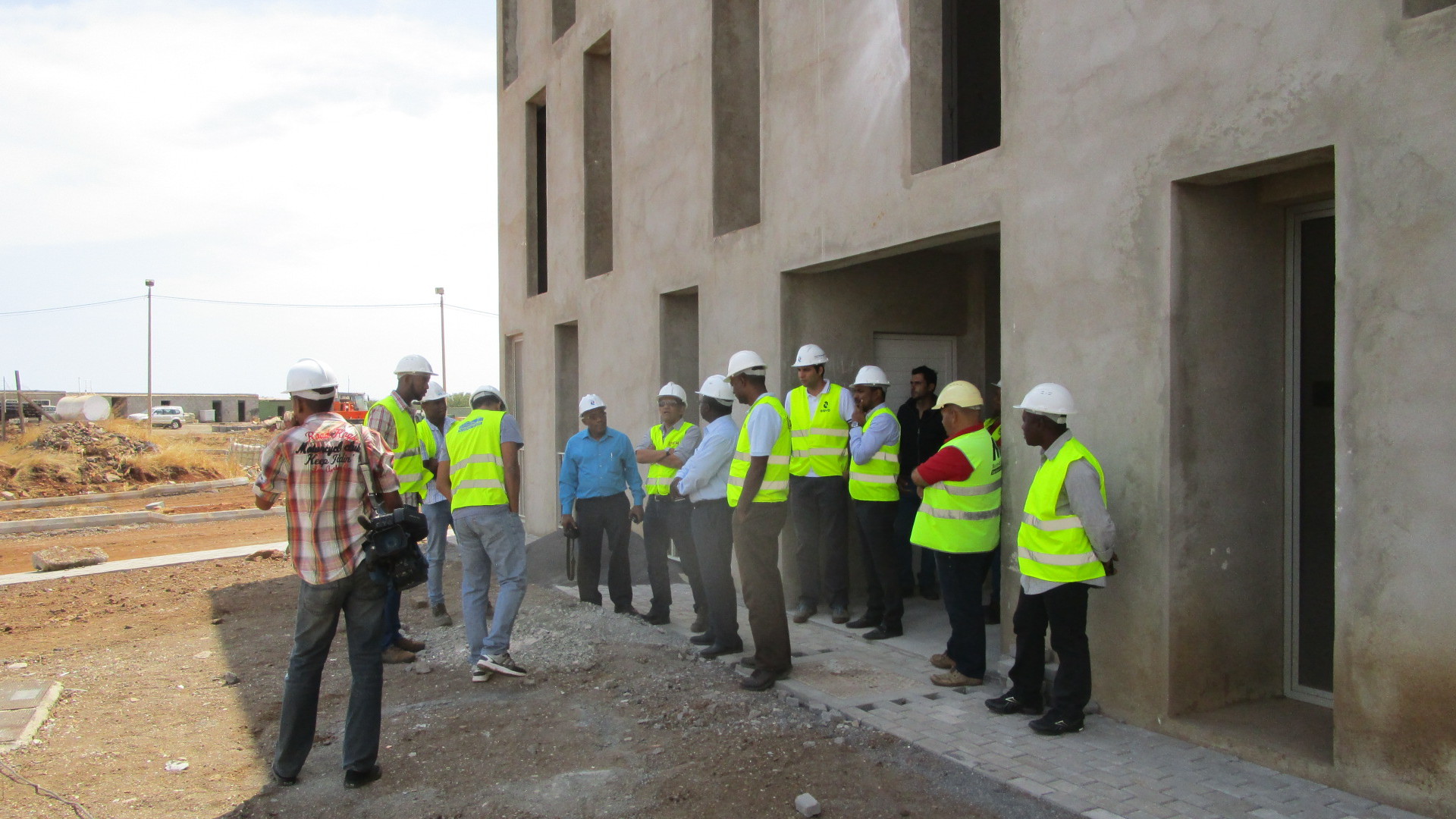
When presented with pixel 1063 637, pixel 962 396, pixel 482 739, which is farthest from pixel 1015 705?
pixel 482 739

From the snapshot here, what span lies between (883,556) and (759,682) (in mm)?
1714

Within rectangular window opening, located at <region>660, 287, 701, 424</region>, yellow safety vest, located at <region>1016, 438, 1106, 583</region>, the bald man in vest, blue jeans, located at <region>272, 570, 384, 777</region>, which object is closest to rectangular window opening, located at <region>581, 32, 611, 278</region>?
rectangular window opening, located at <region>660, 287, 701, 424</region>

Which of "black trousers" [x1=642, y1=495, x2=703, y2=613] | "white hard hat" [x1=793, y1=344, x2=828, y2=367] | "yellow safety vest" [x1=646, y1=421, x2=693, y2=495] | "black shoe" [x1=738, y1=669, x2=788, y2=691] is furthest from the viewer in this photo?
"yellow safety vest" [x1=646, y1=421, x2=693, y2=495]

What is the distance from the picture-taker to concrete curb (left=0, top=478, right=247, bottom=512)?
19609mm

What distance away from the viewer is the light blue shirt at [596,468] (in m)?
7.90

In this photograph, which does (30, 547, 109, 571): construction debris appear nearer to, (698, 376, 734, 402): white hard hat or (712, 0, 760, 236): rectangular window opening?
(712, 0, 760, 236): rectangular window opening

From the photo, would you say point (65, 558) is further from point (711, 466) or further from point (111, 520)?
point (711, 466)

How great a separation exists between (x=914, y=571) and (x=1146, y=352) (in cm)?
425

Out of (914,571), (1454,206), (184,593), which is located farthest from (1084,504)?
(184,593)

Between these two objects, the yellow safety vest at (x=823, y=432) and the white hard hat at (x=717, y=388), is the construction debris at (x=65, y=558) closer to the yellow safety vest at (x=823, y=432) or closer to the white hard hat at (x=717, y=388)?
the white hard hat at (x=717, y=388)

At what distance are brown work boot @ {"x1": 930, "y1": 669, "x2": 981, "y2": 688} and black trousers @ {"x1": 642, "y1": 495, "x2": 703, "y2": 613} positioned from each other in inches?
87.8

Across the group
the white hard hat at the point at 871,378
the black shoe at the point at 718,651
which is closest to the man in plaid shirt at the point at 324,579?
the black shoe at the point at 718,651

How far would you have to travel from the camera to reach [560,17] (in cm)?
1326

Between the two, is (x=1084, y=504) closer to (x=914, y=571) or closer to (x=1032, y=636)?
(x=1032, y=636)
